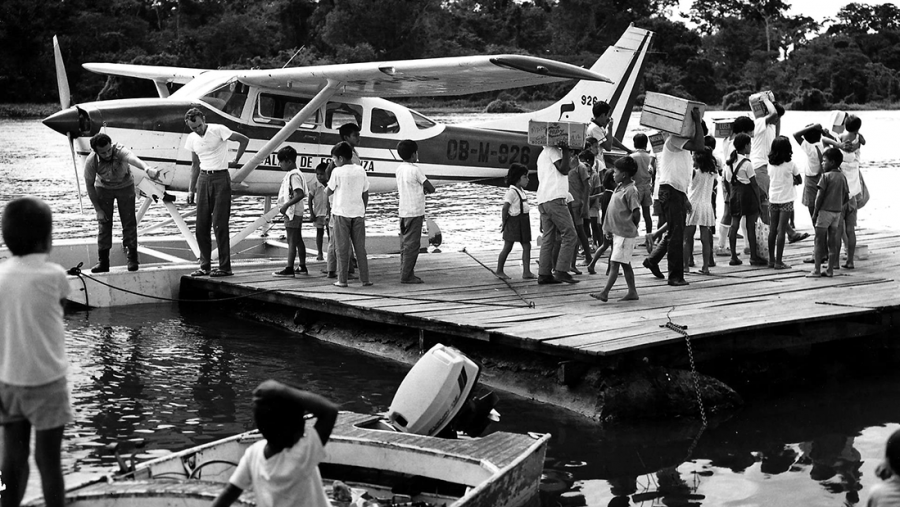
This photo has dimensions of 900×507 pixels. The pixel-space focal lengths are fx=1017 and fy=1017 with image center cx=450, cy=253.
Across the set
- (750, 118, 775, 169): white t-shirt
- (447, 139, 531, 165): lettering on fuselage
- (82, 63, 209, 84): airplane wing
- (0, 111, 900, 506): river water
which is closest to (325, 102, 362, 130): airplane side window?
(447, 139, 531, 165): lettering on fuselage

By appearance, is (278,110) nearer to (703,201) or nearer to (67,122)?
(67,122)

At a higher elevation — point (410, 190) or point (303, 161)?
point (303, 161)

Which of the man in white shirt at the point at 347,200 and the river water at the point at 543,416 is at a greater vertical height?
the man in white shirt at the point at 347,200

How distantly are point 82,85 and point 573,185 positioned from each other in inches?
2087

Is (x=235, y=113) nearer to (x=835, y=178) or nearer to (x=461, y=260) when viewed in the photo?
(x=461, y=260)

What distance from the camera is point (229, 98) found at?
13.0m

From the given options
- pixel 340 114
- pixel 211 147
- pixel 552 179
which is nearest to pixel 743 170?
pixel 552 179

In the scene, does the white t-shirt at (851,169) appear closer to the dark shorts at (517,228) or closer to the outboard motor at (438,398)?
the dark shorts at (517,228)

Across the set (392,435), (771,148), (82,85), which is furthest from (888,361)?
(82,85)

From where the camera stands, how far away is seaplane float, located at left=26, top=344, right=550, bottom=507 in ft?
15.6

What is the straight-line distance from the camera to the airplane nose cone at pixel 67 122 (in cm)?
1161

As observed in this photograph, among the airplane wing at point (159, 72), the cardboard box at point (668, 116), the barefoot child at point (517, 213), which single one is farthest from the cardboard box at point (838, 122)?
the airplane wing at point (159, 72)

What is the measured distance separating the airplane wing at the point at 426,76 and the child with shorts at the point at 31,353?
21.4ft

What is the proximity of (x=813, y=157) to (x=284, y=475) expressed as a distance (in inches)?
357
